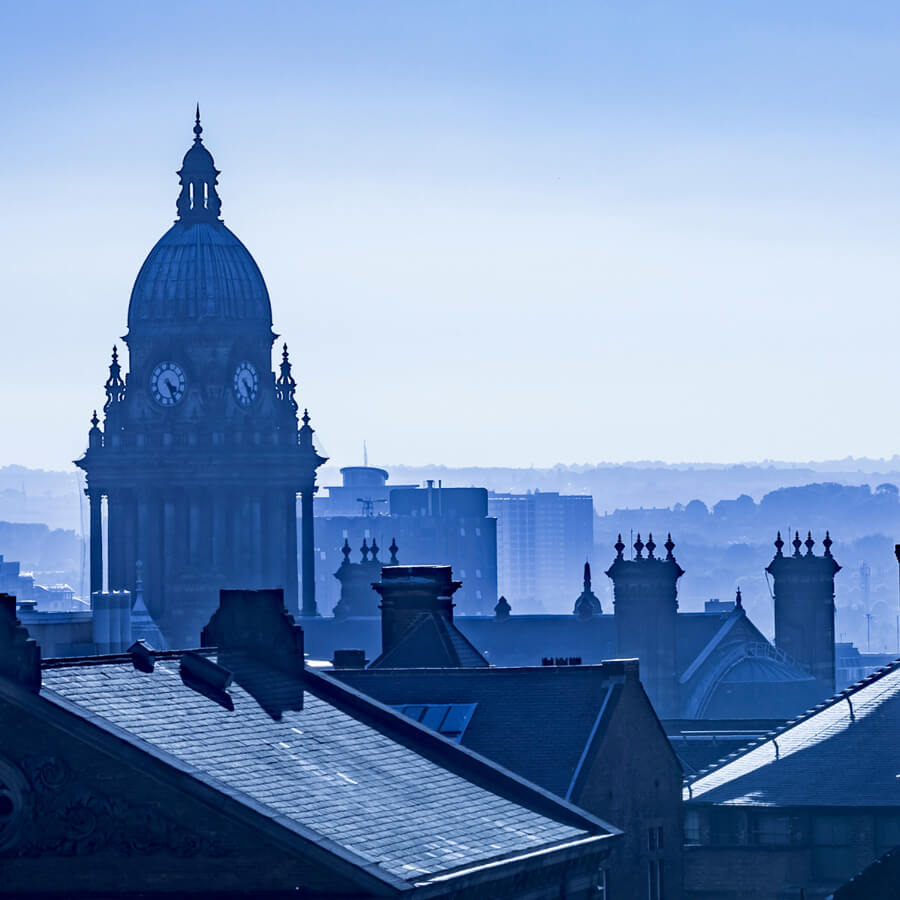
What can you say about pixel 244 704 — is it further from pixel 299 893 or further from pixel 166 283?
pixel 166 283

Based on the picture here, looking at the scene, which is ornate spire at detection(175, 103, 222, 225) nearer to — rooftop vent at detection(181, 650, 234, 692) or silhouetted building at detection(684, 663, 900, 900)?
silhouetted building at detection(684, 663, 900, 900)

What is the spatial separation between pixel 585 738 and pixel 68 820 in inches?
894

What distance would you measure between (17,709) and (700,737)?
55906mm

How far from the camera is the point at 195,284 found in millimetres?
193500

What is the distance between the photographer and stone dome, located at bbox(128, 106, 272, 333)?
193000mm

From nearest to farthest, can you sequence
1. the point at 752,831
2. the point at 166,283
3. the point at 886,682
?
the point at 752,831, the point at 886,682, the point at 166,283

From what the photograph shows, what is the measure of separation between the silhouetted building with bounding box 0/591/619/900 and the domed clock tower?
133m

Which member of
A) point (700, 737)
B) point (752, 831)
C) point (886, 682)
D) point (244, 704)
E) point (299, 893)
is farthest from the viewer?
point (700, 737)

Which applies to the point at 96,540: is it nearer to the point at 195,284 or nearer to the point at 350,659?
the point at 195,284

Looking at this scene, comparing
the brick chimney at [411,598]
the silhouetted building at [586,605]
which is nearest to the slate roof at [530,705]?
the brick chimney at [411,598]

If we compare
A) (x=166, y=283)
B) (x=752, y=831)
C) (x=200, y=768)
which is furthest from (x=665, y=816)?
(x=166, y=283)

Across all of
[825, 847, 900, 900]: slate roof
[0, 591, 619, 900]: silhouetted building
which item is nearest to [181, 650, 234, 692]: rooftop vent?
[0, 591, 619, 900]: silhouetted building

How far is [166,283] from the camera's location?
7623 inches

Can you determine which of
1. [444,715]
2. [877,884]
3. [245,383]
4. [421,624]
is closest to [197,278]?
[245,383]
